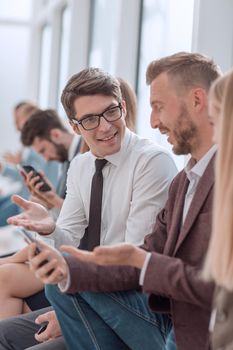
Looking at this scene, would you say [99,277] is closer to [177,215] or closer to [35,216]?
[177,215]

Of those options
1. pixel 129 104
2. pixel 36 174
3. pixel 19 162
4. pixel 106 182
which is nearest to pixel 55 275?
pixel 106 182

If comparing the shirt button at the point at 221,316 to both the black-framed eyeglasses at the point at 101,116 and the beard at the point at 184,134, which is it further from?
the black-framed eyeglasses at the point at 101,116

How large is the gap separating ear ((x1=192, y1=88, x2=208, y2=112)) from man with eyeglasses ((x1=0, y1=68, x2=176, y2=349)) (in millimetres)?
417

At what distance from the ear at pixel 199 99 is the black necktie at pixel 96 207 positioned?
0.59m

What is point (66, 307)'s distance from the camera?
2070 mm

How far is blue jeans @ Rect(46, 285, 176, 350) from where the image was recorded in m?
2.02

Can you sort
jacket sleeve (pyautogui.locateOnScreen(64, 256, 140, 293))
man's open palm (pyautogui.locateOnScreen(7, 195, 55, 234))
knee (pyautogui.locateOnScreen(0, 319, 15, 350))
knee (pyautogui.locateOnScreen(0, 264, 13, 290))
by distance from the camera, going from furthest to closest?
1. knee (pyautogui.locateOnScreen(0, 264, 13, 290))
2. knee (pyautogui.locateOnScreen(0, 319, 15, 350))
3. man's open palm (pyautogui.locateOnScreen(7, 195, 55, 234))
4. jacket sleeve (pyautogui.locateOnScreen(64, 256, 140, 293))

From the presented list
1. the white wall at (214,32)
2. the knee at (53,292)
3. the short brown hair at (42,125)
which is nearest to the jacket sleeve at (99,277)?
the knee at (53,292)

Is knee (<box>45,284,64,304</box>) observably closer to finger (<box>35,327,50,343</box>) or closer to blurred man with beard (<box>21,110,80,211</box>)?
finger (<box>35,327,50,343</box>)

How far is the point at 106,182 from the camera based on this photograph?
2.40 m

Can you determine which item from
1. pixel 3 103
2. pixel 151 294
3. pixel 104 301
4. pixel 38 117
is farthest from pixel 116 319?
pixel 3 103

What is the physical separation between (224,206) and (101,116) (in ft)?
3.51

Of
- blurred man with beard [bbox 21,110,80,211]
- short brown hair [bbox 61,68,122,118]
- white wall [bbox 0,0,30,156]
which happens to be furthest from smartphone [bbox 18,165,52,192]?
white wall [bbox 0,0,30,156]

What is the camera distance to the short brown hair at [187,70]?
1955mm
